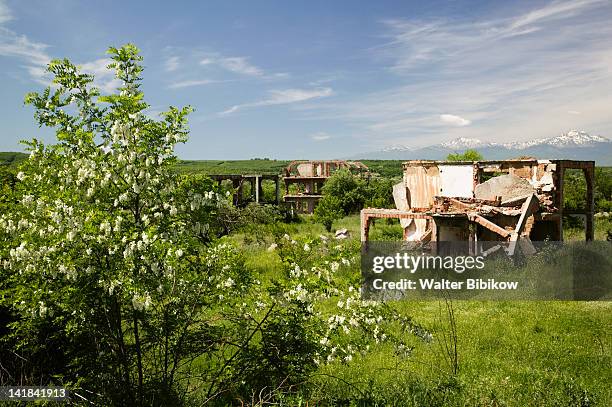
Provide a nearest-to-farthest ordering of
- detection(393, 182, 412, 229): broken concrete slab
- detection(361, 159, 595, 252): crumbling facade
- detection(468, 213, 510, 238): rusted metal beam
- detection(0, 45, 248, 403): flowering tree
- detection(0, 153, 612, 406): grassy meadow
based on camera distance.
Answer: detection(0, 45, 248, 403): flowering tree
detection(0, 153, 612, 406): grassy meadow
detection(468, 213, 510, 238): rusted metal beam
detection(361, 159, 595, 252): crumbling facade
detection(393, 182, 412, 229): broken concrete slab

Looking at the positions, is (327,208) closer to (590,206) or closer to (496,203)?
(496,203)

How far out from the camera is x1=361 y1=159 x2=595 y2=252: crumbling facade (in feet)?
55.8

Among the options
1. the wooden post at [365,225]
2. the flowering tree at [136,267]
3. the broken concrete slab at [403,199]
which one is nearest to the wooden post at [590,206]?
the broken concrete slab at [403,199]

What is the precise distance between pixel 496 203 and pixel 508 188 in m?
0.75

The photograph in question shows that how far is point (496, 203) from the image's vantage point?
56.9 ft

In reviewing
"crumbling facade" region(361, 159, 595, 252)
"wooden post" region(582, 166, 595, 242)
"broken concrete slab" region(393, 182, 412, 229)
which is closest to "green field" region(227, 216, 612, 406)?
"crumbling facade" region(361, 159, 595, 252)

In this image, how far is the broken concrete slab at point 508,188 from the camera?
17391 mm

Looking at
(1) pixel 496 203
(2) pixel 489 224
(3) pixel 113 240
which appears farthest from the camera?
(1) pixel 496 203

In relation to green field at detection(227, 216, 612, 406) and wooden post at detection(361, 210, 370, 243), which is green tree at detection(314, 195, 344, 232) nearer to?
wooden post at detection(361, 210, 370, 243)

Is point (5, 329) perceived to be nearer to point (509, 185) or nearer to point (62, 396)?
point (62, 396)

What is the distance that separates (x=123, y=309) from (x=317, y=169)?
41.8m

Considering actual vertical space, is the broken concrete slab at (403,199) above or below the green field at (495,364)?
above

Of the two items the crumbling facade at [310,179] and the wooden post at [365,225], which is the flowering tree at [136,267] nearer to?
the wooden post at [365,225]

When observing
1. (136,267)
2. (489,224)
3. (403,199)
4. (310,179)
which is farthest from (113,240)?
(310,179)
